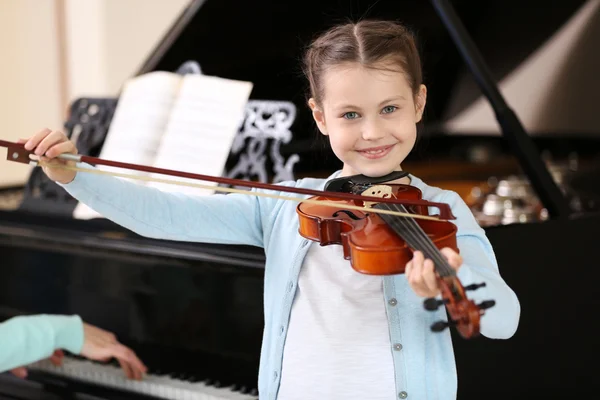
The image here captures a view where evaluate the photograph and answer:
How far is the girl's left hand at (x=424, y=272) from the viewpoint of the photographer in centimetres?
107

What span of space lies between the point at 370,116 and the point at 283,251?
293 millimetres

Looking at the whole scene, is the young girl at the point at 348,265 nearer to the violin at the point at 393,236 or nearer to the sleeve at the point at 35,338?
the violin at the point at 393,236

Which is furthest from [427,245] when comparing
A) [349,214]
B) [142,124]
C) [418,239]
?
[142,124]

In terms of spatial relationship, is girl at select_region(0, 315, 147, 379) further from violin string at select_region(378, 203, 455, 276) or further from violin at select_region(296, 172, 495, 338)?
violin string at select_region(378, 203, 455, 276)

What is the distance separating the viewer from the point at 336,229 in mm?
1299

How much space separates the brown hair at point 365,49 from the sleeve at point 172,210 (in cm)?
25

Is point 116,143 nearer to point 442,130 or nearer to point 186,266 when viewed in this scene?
point 186,266

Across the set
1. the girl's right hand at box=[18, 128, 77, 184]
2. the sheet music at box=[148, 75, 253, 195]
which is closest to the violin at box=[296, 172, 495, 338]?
the girl's right hand at box=[18, 128, 77, 184]

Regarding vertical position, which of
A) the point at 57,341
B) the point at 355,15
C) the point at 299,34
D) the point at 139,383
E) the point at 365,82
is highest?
the point at 299,34

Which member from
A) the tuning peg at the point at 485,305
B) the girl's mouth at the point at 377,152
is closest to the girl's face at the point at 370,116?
the girl's mouth at the point at 377,152

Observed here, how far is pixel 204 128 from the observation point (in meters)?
2.20

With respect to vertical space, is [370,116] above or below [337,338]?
above

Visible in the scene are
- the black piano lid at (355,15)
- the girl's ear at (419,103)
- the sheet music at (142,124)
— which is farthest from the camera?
the sheet music at (142,124)

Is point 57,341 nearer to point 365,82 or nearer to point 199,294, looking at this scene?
point 199,294
